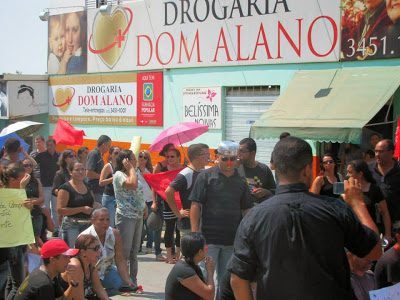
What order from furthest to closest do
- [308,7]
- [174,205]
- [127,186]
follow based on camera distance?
[308,7] < [127,186] < [174,205]

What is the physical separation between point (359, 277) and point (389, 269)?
464mm

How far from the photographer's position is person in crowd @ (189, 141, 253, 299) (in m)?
6.33

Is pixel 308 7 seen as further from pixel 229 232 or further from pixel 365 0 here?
pixel 229 232

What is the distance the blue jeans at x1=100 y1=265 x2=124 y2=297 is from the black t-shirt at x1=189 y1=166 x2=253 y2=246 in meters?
1.35

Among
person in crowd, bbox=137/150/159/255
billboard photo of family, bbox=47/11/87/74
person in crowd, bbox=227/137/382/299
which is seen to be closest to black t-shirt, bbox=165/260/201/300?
person in crowd, bbox=227/137/382/299

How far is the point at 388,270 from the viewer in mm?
5102

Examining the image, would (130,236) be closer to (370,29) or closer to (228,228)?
(228,228)

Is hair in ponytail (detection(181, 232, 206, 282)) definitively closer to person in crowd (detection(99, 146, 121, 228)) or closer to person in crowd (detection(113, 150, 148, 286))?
Answer: person in crowd (detection(113, 150, 148, 286))

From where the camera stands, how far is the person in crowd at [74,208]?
780 centimetres

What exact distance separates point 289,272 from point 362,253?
1.48 feet

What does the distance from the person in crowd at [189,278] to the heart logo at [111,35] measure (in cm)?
1181

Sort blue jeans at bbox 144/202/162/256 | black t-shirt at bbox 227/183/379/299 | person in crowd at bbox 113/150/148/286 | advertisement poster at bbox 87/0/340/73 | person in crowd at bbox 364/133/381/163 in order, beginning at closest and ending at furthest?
1. black t-shirt at bbox 227/183/379/299
2. person in crowd at bbox 113/150/148/286
3. blue jeans at bbox 144/202/162/256
4. person in crowd at bbox 364/133/381/163
5. advertisement poster at bbox 87/0/340/73

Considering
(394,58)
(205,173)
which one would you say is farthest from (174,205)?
(394,58)

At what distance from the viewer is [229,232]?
631cm
